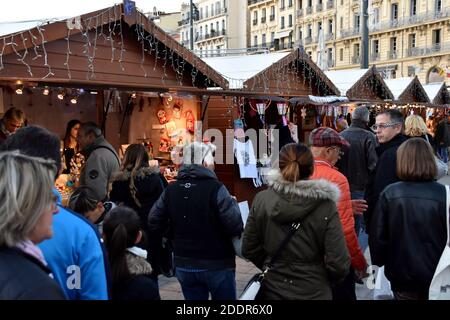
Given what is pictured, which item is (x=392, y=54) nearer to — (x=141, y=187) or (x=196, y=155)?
(x=141, y=187)

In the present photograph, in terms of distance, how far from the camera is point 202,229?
3178 mm

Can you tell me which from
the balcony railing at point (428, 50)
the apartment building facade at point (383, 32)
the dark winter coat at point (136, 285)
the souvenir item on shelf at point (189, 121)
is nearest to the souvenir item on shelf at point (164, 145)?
the souvenir item on shelf at point (189, 121)

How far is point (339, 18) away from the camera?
164ft

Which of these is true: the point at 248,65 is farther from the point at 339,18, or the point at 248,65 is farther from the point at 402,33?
the point at 339,18

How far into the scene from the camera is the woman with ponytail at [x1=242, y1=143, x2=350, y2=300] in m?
2.56

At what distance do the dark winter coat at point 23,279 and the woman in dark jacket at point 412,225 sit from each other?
2.18 meters

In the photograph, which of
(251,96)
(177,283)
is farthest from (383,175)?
(251,96)

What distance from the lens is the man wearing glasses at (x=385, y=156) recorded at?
13.8ft

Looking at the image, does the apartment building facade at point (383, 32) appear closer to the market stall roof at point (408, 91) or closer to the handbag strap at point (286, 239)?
the market stall roof at point (408, 91)

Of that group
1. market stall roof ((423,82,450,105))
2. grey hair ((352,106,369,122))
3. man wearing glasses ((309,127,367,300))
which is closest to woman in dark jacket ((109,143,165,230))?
man wearing glasses ((309,127,367,300))

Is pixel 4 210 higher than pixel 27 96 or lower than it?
lower

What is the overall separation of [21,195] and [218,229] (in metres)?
1.92

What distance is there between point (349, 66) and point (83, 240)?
50.4 metres
